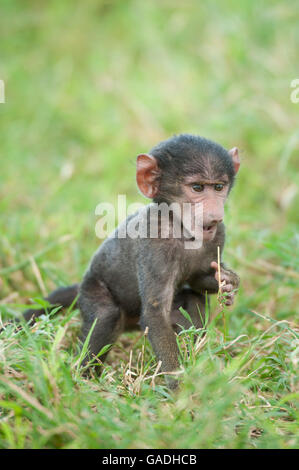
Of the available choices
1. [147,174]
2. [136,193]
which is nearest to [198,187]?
[147,174]

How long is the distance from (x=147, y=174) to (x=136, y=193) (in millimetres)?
3684

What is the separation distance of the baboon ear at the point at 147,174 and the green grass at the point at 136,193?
2.90ft

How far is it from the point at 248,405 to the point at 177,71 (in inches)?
291

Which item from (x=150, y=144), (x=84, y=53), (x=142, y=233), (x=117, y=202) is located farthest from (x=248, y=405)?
(x=84, y=53)

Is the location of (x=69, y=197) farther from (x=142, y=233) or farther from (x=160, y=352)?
(x=160, y=352)

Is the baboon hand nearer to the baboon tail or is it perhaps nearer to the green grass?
the green grass

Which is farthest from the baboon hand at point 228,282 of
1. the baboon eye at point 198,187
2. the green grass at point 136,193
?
the baboon eye at point 198,187

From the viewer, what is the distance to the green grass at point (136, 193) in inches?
103

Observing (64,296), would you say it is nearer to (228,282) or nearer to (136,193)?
(228,282)

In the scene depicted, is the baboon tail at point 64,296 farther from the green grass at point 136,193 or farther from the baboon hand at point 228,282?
the baboon hand at point 228,282

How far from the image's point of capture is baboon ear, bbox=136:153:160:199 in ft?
11.5

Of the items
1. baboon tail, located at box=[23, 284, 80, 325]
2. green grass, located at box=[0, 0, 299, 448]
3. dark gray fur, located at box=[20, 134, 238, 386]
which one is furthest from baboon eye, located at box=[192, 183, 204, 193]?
baboon tail, located at box=[23, 284, 80, 325]

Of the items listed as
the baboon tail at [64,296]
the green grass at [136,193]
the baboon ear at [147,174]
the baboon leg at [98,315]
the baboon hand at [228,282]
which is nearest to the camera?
the green grass at [136,193]

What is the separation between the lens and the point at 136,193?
7.22 metres
